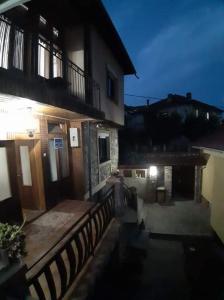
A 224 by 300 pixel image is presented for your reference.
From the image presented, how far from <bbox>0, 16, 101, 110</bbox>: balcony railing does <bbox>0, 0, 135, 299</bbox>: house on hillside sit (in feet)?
0.08

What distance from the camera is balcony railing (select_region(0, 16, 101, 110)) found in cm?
394

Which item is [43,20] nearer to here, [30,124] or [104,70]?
[104,70]

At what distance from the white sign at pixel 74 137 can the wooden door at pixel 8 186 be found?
245cm

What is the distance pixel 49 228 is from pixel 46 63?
18.1ft

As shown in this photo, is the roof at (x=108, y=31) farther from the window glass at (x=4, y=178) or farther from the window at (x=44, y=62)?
the window glass at (x=4, y=178)

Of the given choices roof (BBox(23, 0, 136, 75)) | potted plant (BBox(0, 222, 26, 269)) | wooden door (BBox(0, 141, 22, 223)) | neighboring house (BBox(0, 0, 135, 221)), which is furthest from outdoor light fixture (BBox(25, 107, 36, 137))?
potted plant (BBox(0, 222, 26, 269))

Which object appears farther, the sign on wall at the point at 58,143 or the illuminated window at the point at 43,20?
the sign on wall at the point at 58,143

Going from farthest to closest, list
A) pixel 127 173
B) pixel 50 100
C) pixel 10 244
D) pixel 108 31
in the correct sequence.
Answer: pixel 127 173 < pixel 108 31 < pixel 50 100 < pixel 10 244

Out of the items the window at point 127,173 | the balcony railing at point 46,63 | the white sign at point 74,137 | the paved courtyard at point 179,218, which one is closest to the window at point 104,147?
the balcony railing at point 46,63

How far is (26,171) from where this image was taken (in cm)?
593

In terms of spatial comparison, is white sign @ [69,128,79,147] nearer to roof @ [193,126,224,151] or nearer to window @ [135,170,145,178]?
roof @ [193,126,224,151]

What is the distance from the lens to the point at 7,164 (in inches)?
196

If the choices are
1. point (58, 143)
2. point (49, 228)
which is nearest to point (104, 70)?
point (58, 143)

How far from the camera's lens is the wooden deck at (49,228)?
12.8 feet
